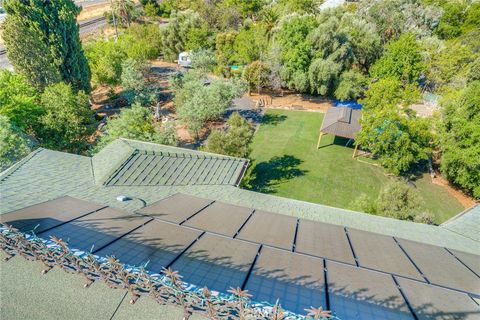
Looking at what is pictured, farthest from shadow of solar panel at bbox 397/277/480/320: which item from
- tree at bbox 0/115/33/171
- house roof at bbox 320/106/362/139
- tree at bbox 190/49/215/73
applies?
tree at bbox 190/49/215/73

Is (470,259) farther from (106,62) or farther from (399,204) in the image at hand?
(106,62)

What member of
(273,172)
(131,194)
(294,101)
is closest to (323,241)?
(131,194)

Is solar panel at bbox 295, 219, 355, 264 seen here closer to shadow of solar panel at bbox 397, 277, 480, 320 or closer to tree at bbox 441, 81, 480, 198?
shadow of solar panel at bbox 397, 277, 480, 320

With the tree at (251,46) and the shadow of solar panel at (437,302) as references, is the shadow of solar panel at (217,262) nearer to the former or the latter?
the shadow of solar panel at (437,302)

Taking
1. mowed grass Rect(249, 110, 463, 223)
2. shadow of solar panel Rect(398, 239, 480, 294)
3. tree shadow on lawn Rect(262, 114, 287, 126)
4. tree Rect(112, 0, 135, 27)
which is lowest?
mowed grass Rect(249, 110, 463, 223)

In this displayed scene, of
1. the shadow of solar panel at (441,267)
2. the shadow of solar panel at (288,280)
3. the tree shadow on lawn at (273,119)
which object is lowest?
the tree shadow on lawn at (273,119)

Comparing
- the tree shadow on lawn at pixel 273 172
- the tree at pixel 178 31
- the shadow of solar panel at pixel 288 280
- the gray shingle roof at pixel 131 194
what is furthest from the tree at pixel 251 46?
the shadow of solar panel at pixel 288 280
